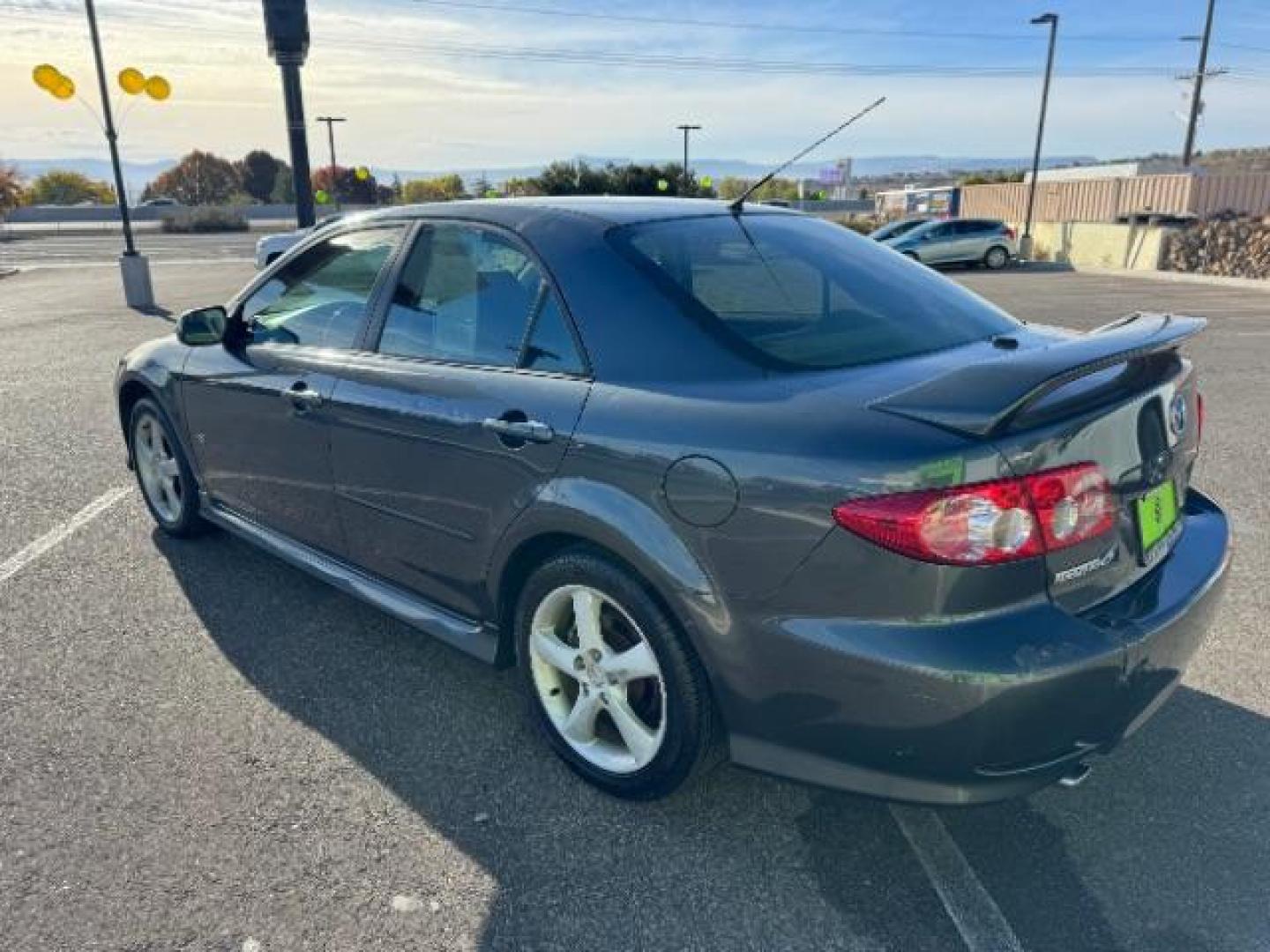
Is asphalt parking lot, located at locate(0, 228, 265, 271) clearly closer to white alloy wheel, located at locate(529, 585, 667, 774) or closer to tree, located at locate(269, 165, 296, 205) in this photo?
white alloy wheel, located at locate(529, 585, 667, 774)

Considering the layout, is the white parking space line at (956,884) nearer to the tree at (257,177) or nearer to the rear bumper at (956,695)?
the rear bumper at (956,695)

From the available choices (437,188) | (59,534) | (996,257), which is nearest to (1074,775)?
(59,534)

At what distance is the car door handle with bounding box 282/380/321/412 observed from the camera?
130 inches

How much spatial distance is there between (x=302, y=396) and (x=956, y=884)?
101 inches

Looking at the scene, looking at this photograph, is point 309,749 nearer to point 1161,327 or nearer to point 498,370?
point 498,370

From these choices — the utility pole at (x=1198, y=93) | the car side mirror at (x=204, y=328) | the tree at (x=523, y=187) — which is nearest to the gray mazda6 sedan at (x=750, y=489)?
the car side mirror at (x=204, y=328)

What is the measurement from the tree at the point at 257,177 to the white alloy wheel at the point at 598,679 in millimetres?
80905

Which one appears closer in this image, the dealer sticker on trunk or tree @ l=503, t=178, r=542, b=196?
the dealer sticker on trunk

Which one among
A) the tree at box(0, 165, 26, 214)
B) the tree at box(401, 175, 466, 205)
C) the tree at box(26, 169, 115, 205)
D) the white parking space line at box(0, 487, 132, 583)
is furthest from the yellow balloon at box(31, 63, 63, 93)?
the tree at box(26, 169, 115, 205)

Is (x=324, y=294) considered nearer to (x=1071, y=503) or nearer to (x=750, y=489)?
(x=750, y=489)

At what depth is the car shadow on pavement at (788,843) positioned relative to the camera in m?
2.16

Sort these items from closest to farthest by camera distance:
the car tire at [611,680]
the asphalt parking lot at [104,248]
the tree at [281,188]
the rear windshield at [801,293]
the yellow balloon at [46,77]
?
the car tire at [611,680] < the rear windshield at [801,293] < the yellow balloon at [46,77] < the asphalt parking lot at [104,248] < the tree at [281,188]

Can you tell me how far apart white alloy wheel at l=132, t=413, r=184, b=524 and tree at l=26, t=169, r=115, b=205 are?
72956 millimetres

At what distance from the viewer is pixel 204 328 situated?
3814mm
